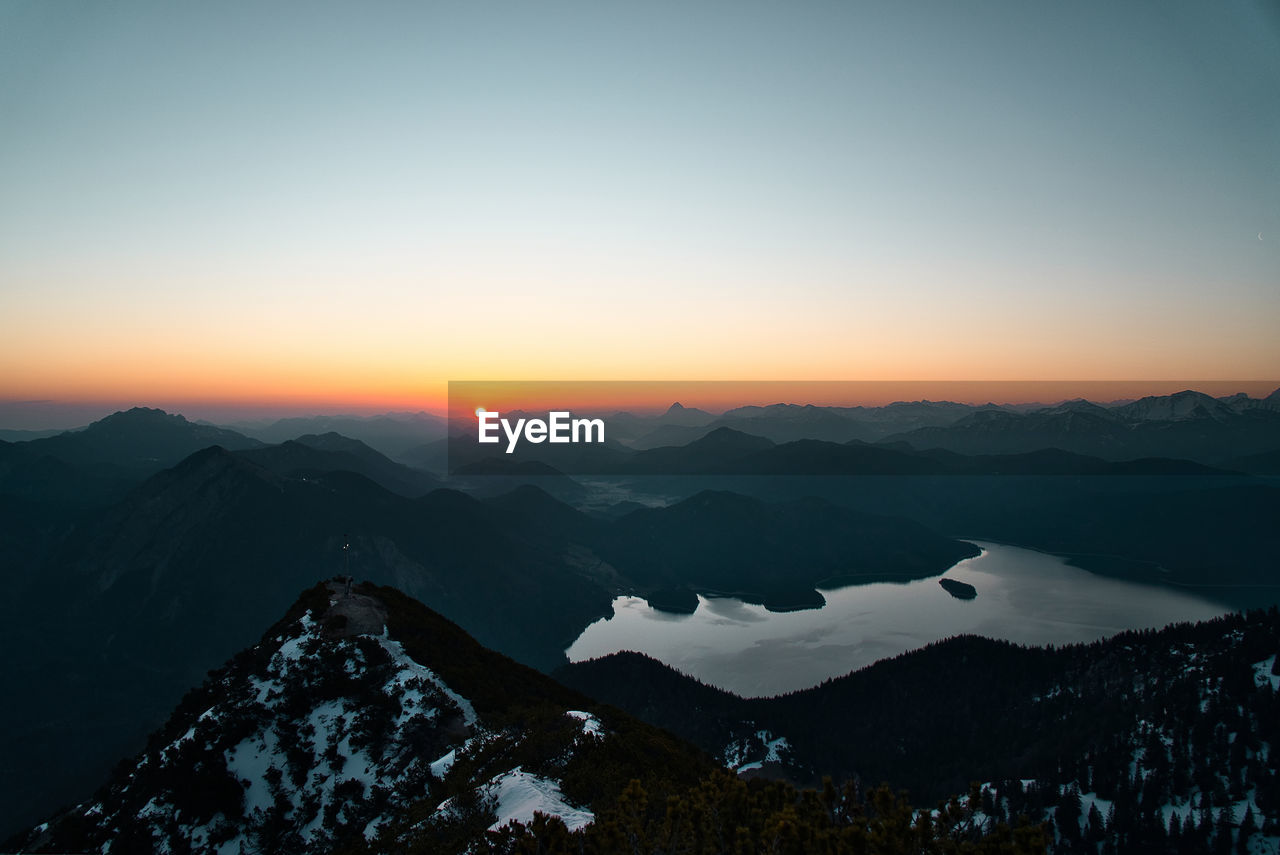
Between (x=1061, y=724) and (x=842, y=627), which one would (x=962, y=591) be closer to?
(x=842, y=627)

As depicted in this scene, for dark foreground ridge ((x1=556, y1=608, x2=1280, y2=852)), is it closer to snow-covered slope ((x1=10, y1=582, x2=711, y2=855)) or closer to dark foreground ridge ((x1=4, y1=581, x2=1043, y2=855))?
dark foreground ridge ((x1=4, y1=581, x2=1043, y2=855))

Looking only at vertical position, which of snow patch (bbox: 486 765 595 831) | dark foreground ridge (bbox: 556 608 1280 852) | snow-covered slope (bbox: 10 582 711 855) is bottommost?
dark foreground ridge (bbox: 556 608 1280 852)

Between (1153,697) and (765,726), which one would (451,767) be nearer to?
(765,726)

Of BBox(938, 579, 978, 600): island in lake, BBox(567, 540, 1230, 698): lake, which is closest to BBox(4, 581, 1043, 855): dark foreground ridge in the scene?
BBox(567, 540, 1230, 698): lake

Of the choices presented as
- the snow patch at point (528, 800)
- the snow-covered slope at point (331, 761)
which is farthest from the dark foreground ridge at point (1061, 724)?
the snow patch at point (528, 800)

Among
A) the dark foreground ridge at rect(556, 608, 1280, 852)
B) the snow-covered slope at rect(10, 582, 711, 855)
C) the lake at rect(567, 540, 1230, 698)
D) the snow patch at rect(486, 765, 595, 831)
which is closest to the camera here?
the snow patch at rect(486, 765, 595, 831)

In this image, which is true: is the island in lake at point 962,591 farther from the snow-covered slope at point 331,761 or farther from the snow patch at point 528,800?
the snow patch at point 528,800

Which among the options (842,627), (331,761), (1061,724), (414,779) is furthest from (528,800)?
(842,627)

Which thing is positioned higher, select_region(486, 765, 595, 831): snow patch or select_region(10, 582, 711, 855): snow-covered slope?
select_region(486, 765, 595, 831): snow patch
